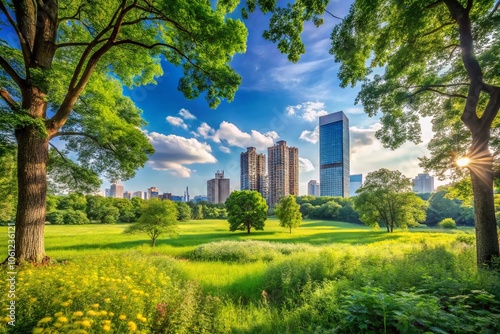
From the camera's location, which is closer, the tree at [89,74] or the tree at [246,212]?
the tree at [89,74]

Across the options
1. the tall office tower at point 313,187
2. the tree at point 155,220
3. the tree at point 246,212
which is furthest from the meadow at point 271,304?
the tall office tower at point 313,187

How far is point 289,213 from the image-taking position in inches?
1287

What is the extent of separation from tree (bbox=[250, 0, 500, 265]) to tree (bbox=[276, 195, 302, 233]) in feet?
78.8

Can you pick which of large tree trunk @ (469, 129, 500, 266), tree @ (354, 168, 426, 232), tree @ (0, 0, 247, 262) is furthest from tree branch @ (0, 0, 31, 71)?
tree @ (354, 168, 426, 232)

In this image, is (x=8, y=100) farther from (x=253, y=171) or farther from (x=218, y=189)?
(x=218, y=189)

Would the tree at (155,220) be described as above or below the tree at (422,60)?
below

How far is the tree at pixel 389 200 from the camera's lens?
29.0 metres

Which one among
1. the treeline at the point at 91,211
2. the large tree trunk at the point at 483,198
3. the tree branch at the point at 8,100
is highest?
the tree branch at the point at 8,100

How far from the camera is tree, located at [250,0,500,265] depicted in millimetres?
6465

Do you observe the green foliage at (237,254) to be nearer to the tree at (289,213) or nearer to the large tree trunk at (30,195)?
the large tree trunk at (30,195)

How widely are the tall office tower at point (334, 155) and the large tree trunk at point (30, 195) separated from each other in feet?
409

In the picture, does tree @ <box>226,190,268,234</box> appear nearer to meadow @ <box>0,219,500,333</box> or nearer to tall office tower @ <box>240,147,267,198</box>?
meadow @ <box>0,219,500,333</box>

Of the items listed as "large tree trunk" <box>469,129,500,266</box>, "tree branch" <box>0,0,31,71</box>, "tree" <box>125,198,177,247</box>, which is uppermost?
"tree branch" <box>0,0,31,71</box>

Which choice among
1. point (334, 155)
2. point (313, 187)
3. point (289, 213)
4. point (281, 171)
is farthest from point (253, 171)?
point (313, 187)
